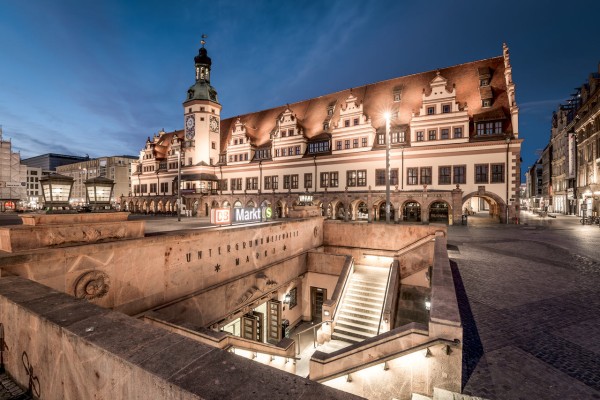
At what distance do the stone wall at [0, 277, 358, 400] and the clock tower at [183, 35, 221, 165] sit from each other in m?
45.9

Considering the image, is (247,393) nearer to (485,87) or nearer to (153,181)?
(485,87)

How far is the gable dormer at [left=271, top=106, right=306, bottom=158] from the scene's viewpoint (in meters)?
39.3

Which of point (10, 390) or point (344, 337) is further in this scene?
point (344, 337)

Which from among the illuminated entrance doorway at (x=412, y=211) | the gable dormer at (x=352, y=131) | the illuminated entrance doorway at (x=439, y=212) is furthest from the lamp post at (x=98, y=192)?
the illuminated entrance doorway at (x=439, y=212)

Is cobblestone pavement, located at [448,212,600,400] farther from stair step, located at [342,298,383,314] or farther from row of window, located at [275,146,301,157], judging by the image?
row of window, located at [275,146,301,157]

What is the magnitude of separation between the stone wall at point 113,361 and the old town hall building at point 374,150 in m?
19.9

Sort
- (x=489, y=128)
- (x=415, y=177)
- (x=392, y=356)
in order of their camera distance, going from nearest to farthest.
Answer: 1. (x=392, y=356)
2. (x=489, y=128)
3. (x=415, y=177)

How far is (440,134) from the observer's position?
30.5 m

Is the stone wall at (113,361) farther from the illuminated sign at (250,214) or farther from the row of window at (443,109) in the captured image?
the row of window at (443,109)

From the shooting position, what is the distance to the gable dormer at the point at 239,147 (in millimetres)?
44156

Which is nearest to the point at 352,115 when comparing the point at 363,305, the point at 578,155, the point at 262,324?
the point at 363,305

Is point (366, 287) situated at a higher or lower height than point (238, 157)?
lower

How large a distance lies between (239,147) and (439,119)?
28.7 metres

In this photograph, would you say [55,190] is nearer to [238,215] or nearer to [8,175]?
[238,215]
